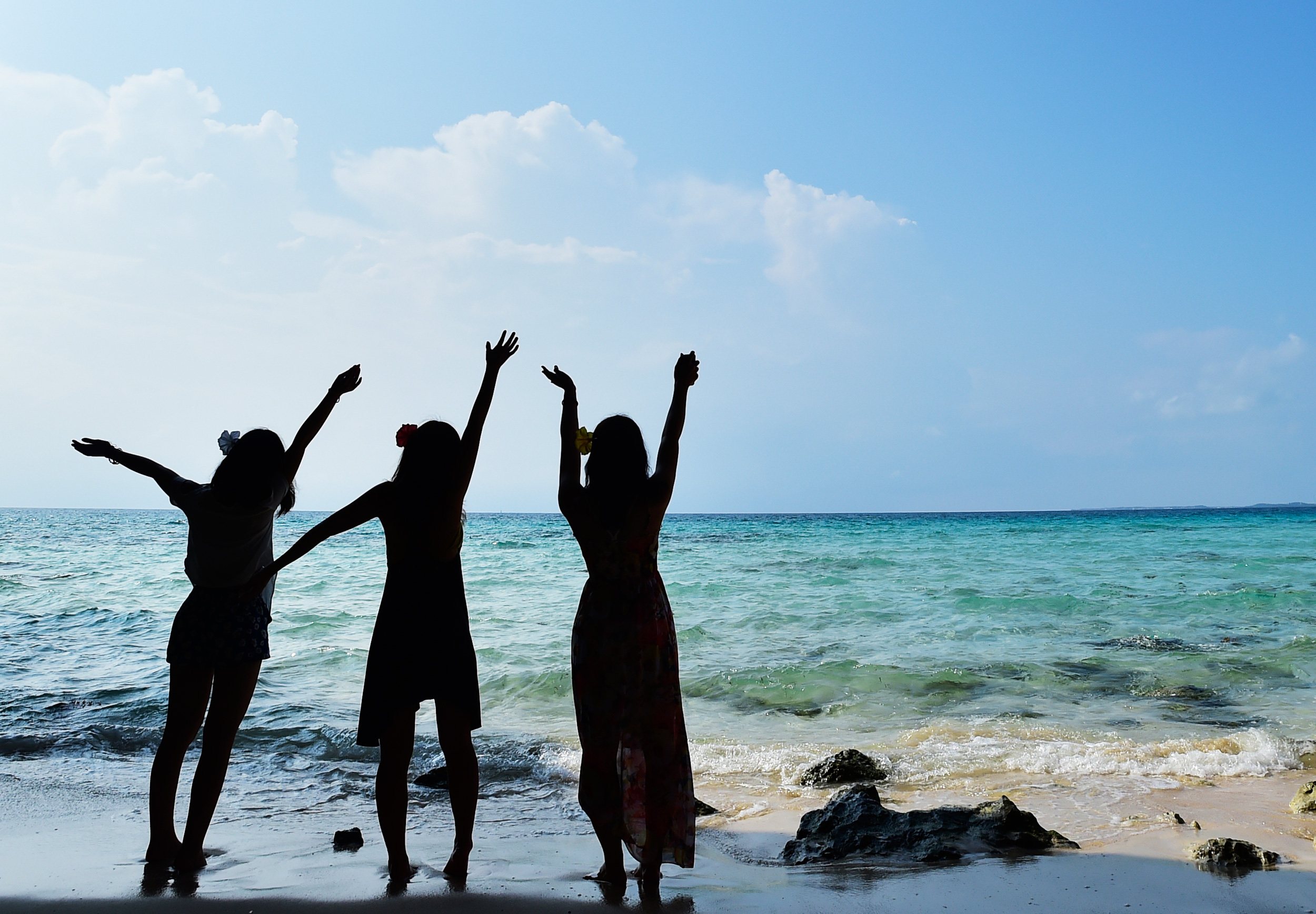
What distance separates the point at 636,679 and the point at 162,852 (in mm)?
2120

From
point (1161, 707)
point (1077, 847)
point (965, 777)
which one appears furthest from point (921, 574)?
point (1077, 847)

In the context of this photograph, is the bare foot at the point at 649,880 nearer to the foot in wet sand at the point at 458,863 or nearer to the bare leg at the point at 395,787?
the foot in wet sand at the point at 458,863

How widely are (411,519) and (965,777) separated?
A: 394 cm

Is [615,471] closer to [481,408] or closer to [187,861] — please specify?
[481,408]

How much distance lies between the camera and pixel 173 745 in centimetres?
348

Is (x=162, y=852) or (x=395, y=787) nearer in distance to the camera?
(x=395, y=787)

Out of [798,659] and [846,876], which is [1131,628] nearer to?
[798,659]

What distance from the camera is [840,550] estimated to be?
26.2m

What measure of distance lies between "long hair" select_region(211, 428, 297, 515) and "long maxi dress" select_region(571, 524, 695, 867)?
4.25 ft

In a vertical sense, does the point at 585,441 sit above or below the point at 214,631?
above

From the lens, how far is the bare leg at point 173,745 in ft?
11.2

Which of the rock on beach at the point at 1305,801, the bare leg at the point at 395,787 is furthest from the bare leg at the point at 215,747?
the rock on beach at the point at 1305,801

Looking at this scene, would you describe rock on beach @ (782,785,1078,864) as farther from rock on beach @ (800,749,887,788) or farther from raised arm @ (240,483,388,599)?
raised arm @ (240,483,388,599)

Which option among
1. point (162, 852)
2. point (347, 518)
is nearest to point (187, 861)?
point (162, 852)
